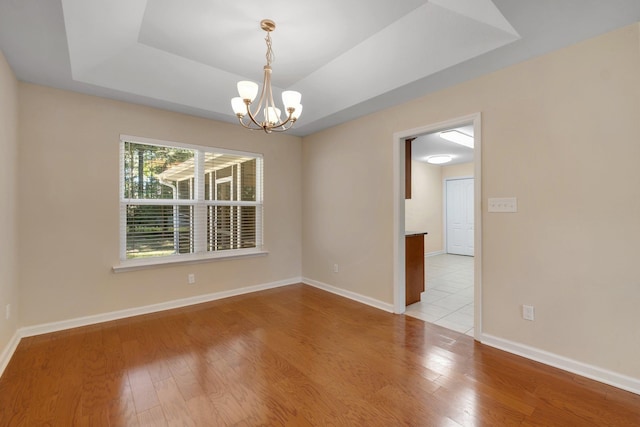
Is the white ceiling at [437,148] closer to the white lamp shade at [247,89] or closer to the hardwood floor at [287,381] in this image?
the hardwood floor at [287,381]

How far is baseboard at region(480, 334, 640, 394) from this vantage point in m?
1.95

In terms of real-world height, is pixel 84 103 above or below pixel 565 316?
above

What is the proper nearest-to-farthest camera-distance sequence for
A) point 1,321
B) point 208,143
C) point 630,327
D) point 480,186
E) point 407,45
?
1. point 630,327
2. point 1,321
3. point 407,45
4. point 480,186
5. point 208,143

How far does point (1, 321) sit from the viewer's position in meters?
2.23

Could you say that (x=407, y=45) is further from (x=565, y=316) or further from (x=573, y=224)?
(x=565, y=316)

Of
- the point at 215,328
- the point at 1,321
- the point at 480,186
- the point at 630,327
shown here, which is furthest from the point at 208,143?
the point at 630,327

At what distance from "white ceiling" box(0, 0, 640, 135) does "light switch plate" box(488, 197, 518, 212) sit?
1.16 metres

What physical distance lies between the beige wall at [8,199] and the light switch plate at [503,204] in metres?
4.10

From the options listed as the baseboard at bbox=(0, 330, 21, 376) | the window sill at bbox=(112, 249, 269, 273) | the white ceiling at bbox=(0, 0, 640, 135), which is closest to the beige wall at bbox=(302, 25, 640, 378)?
the white ceiling at bbox=(0, 0, 640, 135)

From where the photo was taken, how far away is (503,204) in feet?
8.31

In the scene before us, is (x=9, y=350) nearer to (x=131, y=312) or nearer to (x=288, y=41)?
(x=131, y=312)

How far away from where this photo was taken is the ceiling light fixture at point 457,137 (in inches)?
187

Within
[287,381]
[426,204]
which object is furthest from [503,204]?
[426,204]

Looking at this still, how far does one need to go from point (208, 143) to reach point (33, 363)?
110 inches
